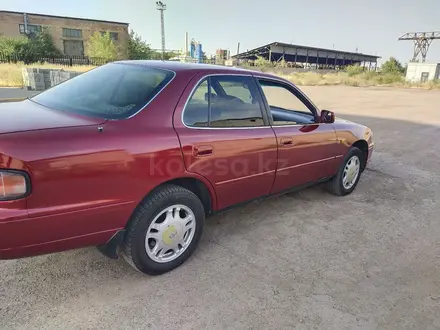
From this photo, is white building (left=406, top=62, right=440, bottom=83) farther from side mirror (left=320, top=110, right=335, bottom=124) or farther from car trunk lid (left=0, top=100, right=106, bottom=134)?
car trunk lid (left=0, top=100, right=106, bottom=134)

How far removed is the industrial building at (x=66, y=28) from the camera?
51500 millimetres

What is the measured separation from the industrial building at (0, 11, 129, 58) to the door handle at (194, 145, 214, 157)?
2145 inches

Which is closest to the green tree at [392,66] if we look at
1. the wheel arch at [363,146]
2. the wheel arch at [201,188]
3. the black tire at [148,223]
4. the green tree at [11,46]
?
the green tree at [11,46]

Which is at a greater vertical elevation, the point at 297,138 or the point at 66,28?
the point at 66,28

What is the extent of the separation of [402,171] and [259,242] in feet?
12.1

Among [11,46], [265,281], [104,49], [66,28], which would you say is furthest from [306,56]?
[265,281]

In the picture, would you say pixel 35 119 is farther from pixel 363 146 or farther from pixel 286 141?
pixel 363 146

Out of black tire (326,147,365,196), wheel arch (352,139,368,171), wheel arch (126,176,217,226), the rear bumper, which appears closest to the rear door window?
wheel arch (126,176,217,226)

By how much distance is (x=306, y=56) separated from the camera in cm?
6175

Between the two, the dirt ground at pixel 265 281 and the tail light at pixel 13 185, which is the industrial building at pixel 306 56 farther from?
the tail light at pixel 13 185

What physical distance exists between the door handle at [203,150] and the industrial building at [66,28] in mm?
54482

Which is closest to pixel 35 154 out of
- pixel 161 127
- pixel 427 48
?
pixel 161 127

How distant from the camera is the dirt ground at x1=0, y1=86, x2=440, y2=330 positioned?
2.22 meters

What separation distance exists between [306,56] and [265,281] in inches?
2535
